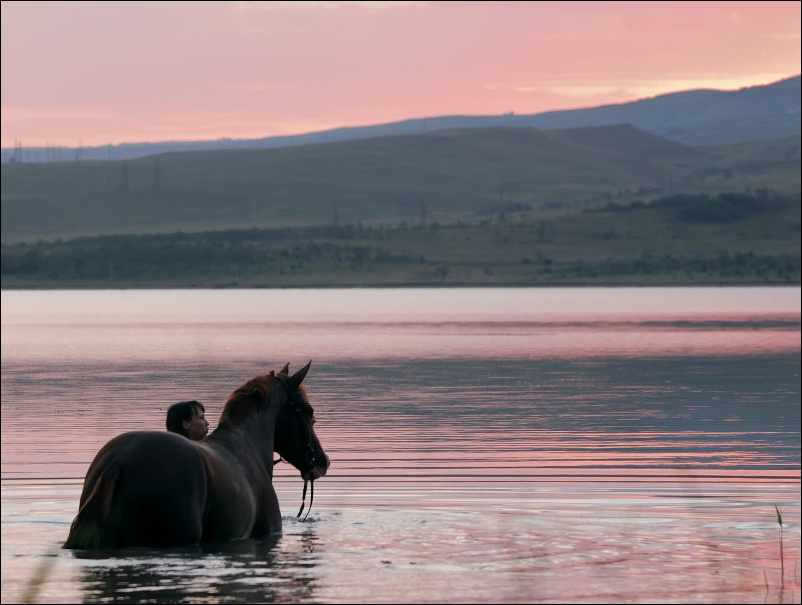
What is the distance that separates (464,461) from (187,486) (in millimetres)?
8588

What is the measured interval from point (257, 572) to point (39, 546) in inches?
78.0

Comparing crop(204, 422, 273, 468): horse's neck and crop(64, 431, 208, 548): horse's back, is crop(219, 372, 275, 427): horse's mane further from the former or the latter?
crop(64, 431, 208, 548): horse's back

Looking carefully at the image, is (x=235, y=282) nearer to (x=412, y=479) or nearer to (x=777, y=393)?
(x=777, y=393)

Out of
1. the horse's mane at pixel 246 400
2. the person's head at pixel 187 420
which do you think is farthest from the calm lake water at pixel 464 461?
the horse's mane at pixel 246 400

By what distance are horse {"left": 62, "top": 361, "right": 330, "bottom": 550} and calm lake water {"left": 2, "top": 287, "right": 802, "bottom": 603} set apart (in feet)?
0.58

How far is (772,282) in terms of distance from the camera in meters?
100

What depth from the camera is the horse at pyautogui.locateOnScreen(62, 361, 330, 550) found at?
1063 cm

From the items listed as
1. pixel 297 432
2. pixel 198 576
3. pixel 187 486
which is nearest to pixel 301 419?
pixel 297 432

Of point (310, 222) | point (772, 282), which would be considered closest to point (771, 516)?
point (772, 282)

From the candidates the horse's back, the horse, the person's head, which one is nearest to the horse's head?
the horse

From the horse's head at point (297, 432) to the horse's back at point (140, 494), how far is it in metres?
2.13

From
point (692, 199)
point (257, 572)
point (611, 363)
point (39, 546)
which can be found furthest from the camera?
point (692, 199)

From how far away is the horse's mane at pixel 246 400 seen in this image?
1252 centimetres

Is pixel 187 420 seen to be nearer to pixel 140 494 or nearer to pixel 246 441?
pixel 246 441
